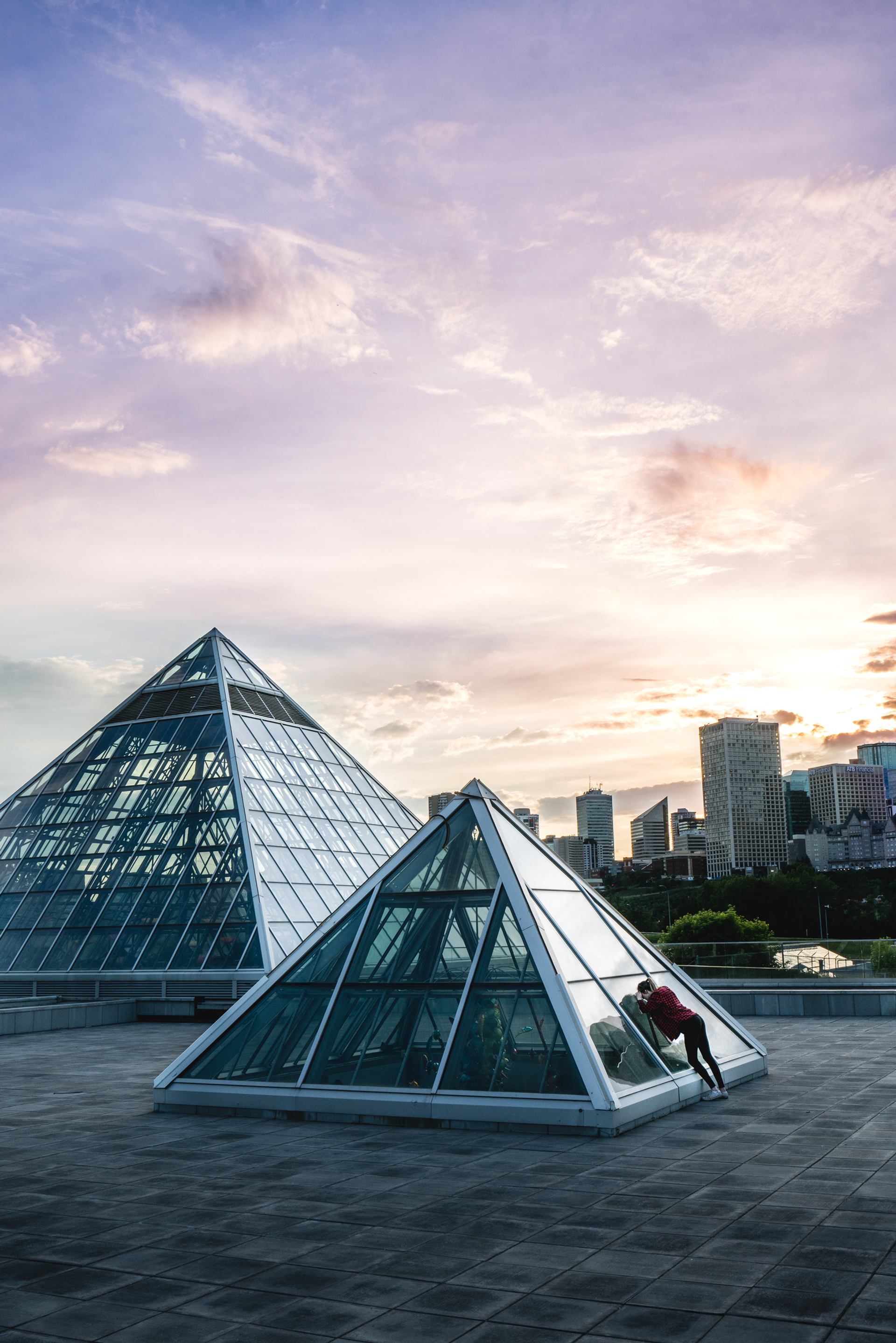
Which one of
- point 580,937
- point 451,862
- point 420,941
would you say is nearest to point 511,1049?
point 420,941

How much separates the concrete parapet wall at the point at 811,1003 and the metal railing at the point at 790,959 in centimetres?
412

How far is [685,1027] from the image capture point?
47.6ft

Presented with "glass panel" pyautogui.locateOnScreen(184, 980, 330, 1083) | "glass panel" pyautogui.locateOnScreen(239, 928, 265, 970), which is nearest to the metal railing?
"glass panel" pyautogui.locateOnScreen(239, 928, 265, 970)

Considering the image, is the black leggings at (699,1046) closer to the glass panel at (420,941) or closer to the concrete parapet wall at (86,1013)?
the glass panel at (420,941)

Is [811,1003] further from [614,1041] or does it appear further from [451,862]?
[614,1041]

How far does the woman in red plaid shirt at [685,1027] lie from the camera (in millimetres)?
14523

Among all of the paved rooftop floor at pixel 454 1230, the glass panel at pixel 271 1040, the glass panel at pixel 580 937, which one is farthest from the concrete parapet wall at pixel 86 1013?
the glass panel at pixel 580 937

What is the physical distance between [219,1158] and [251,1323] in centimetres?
531

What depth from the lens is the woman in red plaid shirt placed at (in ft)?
47.6

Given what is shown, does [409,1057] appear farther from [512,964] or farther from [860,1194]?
[860,1194]

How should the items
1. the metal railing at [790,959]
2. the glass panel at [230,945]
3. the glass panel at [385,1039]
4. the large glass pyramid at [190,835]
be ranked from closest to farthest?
the glass panel at [385,1039] → the glass panel at [230,945] → the large glass pyramid at [190,835] → the metal railing at [790,959]

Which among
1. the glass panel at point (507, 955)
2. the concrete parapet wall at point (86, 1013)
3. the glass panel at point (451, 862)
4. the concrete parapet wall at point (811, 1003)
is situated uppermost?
the glass panel at point (451, 862)

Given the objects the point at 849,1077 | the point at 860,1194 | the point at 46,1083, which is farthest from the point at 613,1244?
the point at 46,1083

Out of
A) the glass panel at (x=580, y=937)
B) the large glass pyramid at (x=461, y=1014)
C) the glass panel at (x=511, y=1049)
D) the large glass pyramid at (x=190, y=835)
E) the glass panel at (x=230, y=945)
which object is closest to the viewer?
the glass panel at (x=511, y=1049)
